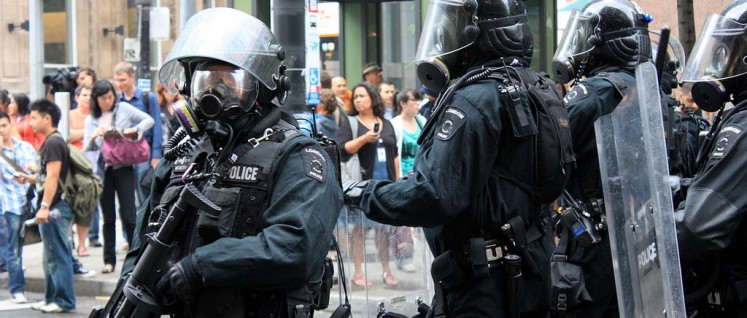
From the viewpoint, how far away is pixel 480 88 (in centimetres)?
439

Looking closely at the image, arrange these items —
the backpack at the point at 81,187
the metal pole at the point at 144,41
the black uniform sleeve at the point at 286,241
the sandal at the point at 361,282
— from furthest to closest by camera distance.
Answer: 1. the metal pole at the point at 144,41
2. the backpack at the point at 81,187
3. the sandal at the point at 361,282
4. the black uniform sleeve at the point at 286,241

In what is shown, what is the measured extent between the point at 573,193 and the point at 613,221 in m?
2.58

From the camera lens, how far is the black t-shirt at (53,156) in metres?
9.30

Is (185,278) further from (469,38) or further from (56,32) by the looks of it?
(56,32)

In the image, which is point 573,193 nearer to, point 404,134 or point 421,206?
point 421,206

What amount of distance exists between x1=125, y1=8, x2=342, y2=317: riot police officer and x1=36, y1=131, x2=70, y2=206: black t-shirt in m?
5.49

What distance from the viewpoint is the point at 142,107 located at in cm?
1113

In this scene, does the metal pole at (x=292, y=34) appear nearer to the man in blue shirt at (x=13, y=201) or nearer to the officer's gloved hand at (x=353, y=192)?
the officer's gloved hand at (x=353, y=192)

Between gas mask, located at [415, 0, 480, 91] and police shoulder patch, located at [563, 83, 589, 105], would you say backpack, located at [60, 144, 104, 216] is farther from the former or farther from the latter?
gas mask, located at [415, 0, 480, 91]

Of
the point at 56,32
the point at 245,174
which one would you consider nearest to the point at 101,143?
the point at 245,174

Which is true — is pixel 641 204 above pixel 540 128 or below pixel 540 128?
below

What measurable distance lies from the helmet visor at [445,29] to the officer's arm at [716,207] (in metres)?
1.15

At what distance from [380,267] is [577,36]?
5.68 ft

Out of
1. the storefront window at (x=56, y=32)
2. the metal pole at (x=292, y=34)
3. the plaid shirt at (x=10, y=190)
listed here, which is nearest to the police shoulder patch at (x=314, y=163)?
the metal pole at (x=292, y=34)
